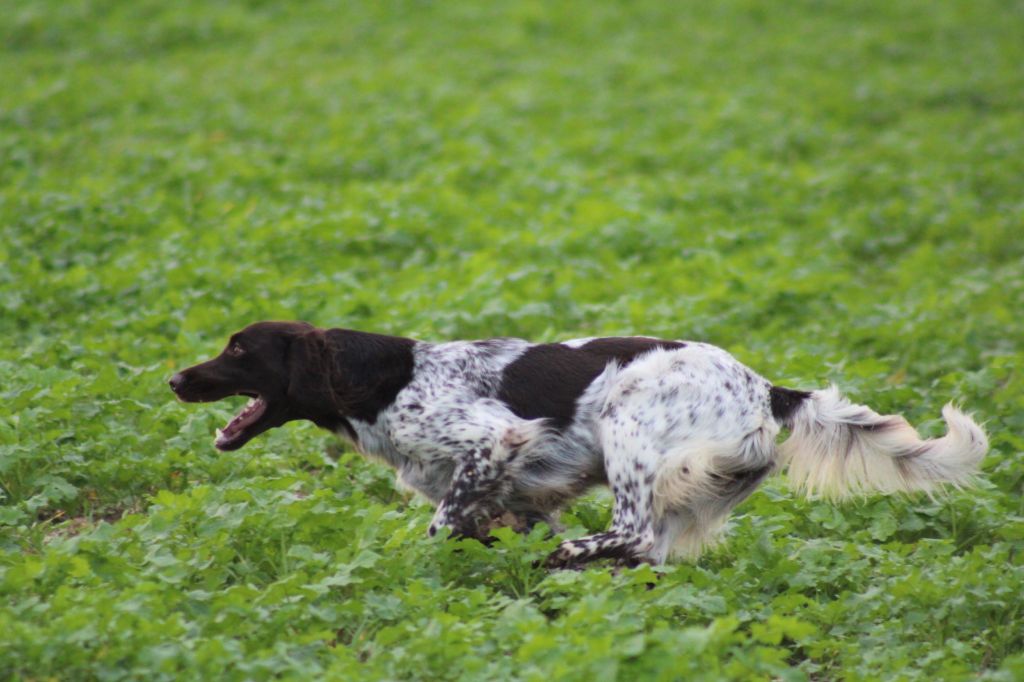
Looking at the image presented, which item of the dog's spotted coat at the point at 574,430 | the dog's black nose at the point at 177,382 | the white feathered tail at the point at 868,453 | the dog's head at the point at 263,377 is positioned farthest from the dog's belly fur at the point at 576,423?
the dog's black nose at the point at 177,382

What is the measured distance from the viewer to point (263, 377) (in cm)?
540

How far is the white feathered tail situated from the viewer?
16.6 feet

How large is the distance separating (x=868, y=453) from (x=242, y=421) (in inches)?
105

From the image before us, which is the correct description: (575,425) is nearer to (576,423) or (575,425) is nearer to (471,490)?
(576,423)

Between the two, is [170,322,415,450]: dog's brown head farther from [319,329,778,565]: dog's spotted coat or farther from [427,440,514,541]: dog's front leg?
[427,440,514,541]: dog's front leg

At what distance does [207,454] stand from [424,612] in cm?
205

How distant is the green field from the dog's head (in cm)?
29

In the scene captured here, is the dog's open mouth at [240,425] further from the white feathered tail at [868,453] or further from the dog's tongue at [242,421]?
the white feathered tail at [868,453]

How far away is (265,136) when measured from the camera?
13.2 metres

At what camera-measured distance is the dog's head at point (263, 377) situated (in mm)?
5359

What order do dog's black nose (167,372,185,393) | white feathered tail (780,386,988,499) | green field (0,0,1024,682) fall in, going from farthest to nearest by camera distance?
dog's black nose (167,372,185,393) → white feathered tail (780,386,988,499) → green field (0,0,1024,682)

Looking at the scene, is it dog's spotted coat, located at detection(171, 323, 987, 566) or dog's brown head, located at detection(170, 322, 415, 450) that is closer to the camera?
dog's spotted coat, located at detection(171, 323, 987, 566)

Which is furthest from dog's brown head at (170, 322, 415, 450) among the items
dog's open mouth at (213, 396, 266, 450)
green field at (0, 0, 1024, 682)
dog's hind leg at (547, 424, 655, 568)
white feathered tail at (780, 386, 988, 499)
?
white feathered tail at (780, 386, 988, 499)

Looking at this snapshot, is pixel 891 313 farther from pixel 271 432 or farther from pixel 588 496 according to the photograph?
pixel 271 432
